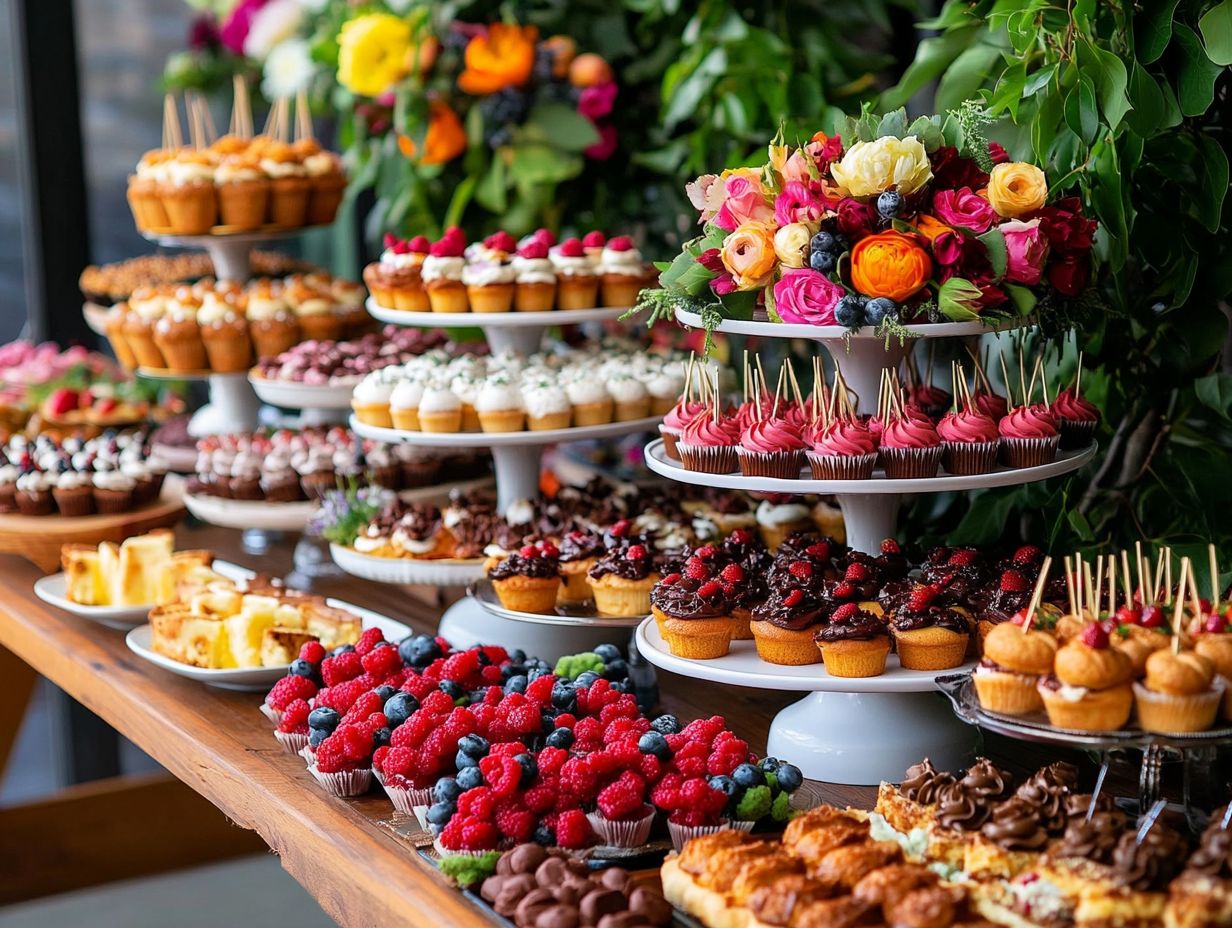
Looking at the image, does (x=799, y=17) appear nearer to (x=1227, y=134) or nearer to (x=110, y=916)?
(x=1227, y=134)

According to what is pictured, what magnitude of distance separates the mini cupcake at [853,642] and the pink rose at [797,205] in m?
0.44

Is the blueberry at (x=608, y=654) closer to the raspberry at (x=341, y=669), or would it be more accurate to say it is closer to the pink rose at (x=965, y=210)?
the raspberry at (x=341, y=669)

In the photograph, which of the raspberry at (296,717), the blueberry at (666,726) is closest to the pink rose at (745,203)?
the blueberry at (666,726)

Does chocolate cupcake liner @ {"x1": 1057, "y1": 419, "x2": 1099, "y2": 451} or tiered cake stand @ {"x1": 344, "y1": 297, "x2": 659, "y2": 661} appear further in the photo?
tiered cake stand @ {"x1": 344, "y1": 297, "x2": 659, "y2": 661}

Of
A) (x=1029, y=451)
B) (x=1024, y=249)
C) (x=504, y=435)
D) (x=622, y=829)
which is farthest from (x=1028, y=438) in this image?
(x=504, y=435)

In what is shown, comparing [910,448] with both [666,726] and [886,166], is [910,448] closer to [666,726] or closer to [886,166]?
[886,166]

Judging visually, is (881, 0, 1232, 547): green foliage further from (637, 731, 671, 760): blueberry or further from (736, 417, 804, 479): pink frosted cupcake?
(637, 731, 671, 760): blueberry

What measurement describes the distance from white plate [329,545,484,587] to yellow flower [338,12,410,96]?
1067 millimetres

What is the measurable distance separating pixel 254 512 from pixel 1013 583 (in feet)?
5.27

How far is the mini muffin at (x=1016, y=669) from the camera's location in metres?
1.45

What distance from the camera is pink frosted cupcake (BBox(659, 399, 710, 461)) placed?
199cm

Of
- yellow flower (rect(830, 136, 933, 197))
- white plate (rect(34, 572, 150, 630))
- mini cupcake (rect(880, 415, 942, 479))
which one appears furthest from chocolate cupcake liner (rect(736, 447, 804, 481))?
white plate (rect(34, 572, 150, 630))

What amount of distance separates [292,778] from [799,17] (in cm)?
194

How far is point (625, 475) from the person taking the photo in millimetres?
3359
